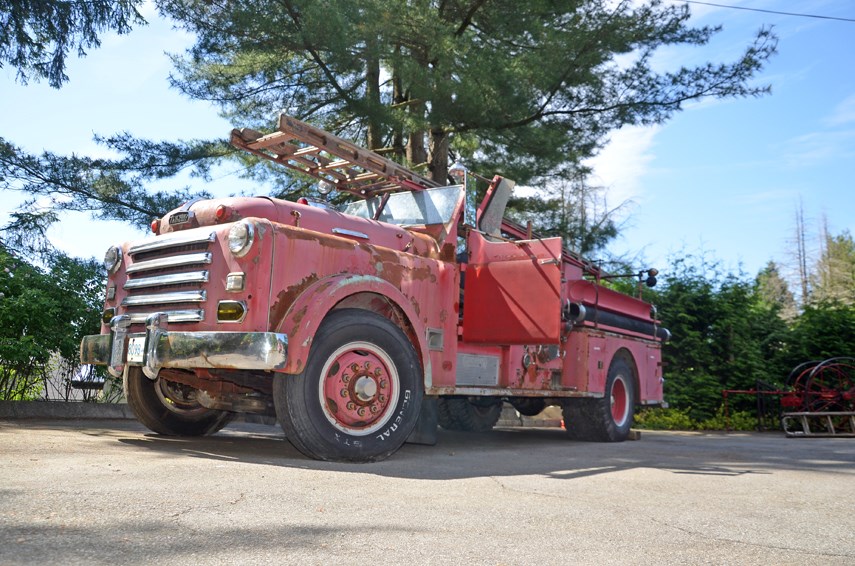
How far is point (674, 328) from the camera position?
1397 cm

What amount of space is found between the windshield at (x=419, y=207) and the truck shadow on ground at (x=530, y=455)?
87.1 inches

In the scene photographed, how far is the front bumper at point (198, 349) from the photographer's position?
195 inches

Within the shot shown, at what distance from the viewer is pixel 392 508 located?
3.73m

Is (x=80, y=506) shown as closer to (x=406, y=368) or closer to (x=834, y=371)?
(x=406, y=368)

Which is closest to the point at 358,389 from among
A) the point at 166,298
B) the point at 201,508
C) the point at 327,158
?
the point at 166,298

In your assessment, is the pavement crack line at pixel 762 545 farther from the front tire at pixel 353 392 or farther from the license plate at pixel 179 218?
the license plate at pixel 179 218

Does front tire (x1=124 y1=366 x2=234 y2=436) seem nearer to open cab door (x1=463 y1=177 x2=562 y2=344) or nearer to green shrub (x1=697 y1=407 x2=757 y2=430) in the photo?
open cab door (x1=463 y1=177 x2=562 y2=344)

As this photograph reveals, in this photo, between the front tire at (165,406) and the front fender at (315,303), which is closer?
the front fender at (315,303)

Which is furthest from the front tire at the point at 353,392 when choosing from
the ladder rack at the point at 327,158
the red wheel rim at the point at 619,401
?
the red wheel rim at the point at 619,401

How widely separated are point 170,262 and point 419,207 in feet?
8.56

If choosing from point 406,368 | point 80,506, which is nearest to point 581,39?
point 406,368

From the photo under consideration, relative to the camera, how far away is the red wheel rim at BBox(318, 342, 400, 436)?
5.42 m

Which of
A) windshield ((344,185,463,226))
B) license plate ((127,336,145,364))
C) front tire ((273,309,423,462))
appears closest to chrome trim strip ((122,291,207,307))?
license plate ((127,336,145,364))

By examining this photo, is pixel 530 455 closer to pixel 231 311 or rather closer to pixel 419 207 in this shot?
pixel 419 207
